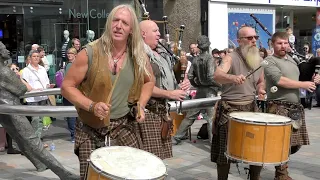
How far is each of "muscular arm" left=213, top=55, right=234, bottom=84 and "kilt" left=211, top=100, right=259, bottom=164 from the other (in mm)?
324

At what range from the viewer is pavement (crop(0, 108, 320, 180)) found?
5.64 metres

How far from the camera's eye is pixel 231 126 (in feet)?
14.0

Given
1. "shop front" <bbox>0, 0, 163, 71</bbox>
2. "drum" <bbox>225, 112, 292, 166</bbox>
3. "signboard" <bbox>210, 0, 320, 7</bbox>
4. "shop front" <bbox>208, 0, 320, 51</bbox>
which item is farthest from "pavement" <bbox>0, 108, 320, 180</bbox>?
"signboard" <bbox>210, 0, 320, 7</bbox>

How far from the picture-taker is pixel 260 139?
4094mm

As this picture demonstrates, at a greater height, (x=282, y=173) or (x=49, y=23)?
(x=49, y=23)

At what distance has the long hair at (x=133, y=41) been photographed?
10.6ft

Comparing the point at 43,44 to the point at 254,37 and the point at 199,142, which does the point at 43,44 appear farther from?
the point at 254,37

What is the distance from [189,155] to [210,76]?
1.41m

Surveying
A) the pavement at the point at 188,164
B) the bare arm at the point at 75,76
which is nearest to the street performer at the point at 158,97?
the bare arm at the point at 75,76

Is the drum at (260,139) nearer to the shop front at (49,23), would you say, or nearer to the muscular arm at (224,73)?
the muscular arm at (224,73)

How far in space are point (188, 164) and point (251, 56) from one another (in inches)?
85.0

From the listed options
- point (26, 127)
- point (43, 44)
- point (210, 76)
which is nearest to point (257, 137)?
point (26, 127)

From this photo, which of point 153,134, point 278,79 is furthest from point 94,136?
point 278,79

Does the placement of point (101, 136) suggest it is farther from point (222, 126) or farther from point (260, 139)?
point (222, 126)
